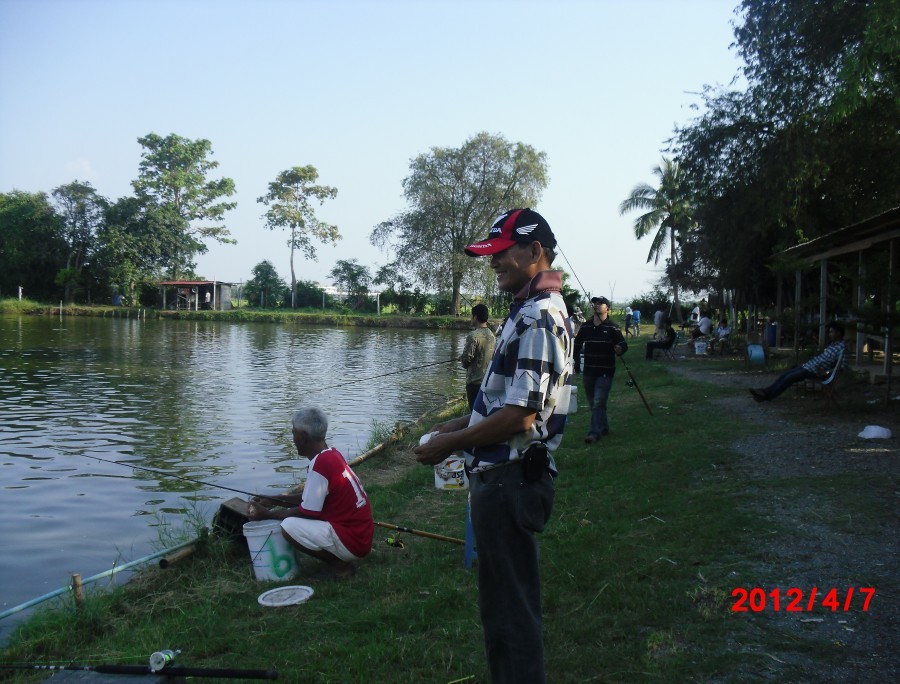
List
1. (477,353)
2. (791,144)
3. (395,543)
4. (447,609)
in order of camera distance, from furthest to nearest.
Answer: (791,144)
(477,353)
(395,543)
(447,609)

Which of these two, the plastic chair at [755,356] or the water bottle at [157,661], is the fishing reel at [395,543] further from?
the plastic chair at [755,356]

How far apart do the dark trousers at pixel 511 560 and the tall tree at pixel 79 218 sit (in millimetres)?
67734

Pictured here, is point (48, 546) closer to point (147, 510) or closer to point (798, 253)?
point (147, 510)

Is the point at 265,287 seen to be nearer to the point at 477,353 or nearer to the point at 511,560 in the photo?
the point at 477,353

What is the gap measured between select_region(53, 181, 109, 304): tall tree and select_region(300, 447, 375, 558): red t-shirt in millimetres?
65093

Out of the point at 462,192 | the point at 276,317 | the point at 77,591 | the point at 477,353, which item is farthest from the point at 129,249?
the point at 77,591

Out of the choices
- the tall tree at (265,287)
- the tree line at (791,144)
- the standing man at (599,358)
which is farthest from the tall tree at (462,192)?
the standing man at (599,358)

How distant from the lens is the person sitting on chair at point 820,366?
11.1m

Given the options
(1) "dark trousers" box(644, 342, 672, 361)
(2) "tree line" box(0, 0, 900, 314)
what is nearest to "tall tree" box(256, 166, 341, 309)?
(2) "tree line" box(0, 0, 900, 314)

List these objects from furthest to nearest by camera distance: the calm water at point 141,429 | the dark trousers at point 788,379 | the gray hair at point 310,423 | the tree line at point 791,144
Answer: the tree line at point 791,144, the dark trousers at point 788,379, the calm water at point 141,429, the gray hair at point 310,423

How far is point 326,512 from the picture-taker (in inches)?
211

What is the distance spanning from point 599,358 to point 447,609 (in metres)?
5.91
